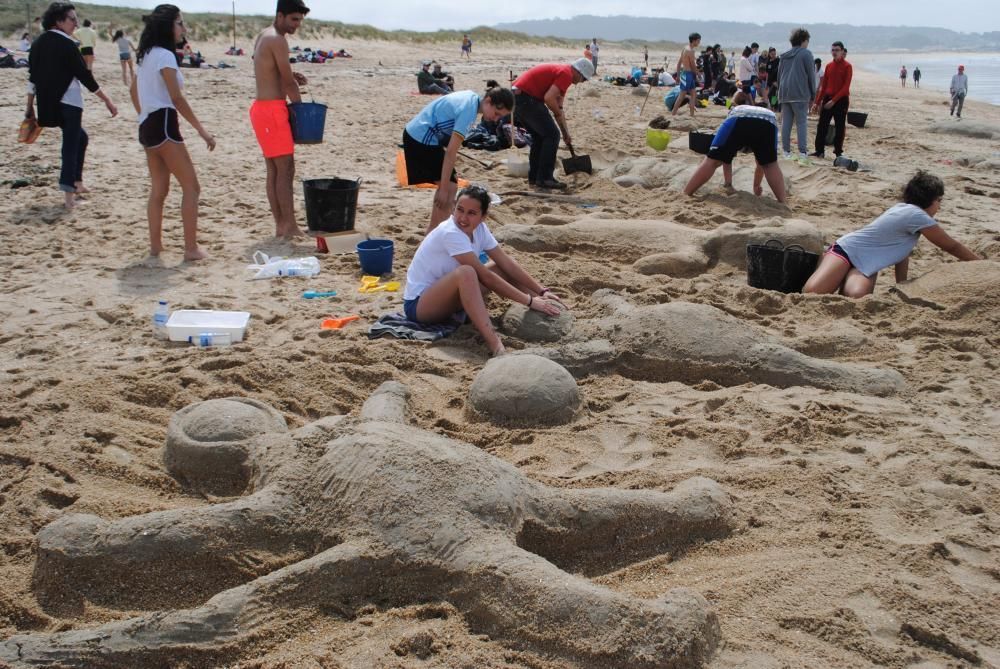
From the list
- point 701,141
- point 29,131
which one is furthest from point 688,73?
point 29,131

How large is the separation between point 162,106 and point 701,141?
6795 millimetres

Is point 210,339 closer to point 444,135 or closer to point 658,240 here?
point 444,135

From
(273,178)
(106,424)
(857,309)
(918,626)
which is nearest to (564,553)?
(918,626)

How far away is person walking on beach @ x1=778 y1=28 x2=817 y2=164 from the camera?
10.5 metres

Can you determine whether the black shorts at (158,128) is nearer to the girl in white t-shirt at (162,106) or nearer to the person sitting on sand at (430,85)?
the girl in white t-shirt at (162,106)

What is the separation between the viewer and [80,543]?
8.93ft

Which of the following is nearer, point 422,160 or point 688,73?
point 422,160

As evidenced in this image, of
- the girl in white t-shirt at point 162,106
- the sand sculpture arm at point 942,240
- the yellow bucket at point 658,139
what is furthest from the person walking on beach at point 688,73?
the girl in white t-shirt at point 162,106

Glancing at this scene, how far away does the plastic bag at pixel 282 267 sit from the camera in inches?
230

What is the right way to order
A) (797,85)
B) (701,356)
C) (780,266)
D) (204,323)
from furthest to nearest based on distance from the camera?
(797,85), (780,266), (204,323), (701,356)

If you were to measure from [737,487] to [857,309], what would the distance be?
2.48 metres

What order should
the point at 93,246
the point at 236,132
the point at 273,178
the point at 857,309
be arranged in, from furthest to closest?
the point at 236,132 → the point at 273,178 → the point at 93,246 → the point at 857,309

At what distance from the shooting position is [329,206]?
262 inches

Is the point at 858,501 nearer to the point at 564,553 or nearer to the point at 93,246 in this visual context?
the point at 564,553
